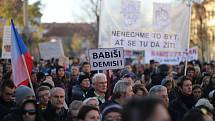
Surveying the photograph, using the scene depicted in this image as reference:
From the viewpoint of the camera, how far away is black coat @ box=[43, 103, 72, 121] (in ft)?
26.2

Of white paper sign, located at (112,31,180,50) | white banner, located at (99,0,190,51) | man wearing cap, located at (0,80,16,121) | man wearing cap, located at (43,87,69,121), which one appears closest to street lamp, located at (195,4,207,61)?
white banner, located at (99,0,190,51)

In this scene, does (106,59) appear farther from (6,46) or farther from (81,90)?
(6,46)

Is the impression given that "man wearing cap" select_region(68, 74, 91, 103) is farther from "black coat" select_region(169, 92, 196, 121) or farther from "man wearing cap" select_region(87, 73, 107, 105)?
"black coat" select_region(169, 92, 196, 121)

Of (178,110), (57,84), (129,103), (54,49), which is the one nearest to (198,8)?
(54,49)

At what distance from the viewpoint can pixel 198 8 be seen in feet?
151

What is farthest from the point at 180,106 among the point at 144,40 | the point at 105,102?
the point at 144,40

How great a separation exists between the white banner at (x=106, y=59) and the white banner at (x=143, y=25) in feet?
10.3

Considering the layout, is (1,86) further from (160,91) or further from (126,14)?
(126,14)

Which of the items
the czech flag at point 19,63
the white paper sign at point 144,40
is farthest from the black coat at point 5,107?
the white paper sign at point 144,40

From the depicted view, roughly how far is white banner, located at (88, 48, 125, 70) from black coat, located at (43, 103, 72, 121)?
2.80 m

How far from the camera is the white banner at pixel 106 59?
11023 mm

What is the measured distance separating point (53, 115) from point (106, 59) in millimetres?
3168

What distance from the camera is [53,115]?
318 inches

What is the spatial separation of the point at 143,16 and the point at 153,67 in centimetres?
339
